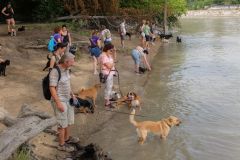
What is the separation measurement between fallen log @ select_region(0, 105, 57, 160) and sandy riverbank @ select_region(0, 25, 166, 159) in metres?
0.85

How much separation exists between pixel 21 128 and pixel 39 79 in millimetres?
7997

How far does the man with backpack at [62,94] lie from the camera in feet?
26.7

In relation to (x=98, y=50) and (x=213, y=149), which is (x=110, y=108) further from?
(x=98, y=50)

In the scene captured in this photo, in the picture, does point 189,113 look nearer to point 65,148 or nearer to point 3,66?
point 65,148

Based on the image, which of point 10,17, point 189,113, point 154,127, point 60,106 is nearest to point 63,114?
point 60,106

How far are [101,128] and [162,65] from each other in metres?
11.9

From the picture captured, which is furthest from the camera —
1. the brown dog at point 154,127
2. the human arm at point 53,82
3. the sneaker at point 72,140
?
the brown dog at point 154,127

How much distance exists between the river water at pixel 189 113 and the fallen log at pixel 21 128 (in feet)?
7.11

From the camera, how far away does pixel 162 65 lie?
22875 millimetres

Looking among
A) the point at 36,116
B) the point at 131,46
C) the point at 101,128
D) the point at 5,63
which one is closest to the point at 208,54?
the point at 131,46

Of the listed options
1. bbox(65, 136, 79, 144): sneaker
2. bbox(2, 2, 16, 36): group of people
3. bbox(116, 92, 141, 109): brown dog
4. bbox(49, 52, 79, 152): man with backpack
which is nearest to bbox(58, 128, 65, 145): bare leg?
bbox(49, 52, 79, 152): man with backpack

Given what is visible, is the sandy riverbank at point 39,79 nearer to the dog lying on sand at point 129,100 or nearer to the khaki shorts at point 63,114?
the dog lying on sand at point 129,100

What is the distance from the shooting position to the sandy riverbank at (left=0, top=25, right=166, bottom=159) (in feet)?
35.8

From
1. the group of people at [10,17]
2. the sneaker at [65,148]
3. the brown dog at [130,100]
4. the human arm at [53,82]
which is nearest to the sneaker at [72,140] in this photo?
the sneaker at [65,148]
